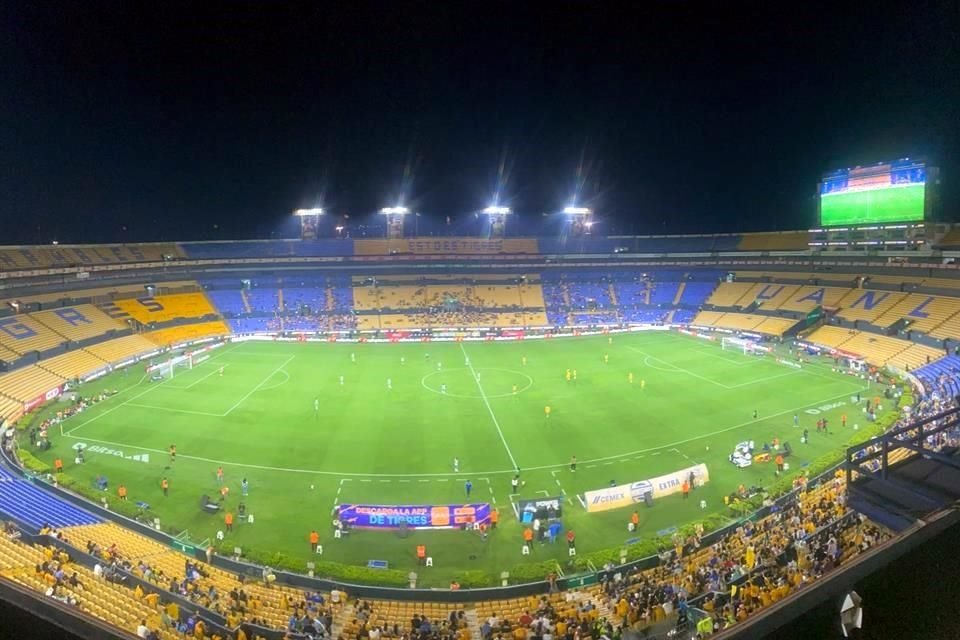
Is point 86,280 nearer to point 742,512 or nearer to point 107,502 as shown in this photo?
point 107,502

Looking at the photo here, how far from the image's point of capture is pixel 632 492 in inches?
950

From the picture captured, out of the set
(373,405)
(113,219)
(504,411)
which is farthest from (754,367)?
(113,219)

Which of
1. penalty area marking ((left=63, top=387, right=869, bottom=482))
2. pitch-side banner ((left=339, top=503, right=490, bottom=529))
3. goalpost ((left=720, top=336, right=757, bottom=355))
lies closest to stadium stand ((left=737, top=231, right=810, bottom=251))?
goalpost ((left=720, top=336, right=757, bottom=355))

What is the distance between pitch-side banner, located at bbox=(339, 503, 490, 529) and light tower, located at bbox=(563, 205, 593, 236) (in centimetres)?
7037

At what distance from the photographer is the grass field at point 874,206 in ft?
164

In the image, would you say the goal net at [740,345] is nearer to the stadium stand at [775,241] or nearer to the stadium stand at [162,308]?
the stadium stand at [775,241]

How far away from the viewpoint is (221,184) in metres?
71.6

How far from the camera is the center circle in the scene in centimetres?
4122

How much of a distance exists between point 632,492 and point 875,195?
44.6 metres

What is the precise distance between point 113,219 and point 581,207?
59897mm

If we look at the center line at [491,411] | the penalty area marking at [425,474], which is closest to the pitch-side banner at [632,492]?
the penalty area marking at [425,474]

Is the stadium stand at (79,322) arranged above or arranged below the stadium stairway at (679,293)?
above

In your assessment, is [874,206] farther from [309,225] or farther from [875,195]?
[309,225]

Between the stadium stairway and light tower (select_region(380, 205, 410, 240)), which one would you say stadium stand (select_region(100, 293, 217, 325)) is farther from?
the stadium stairway
